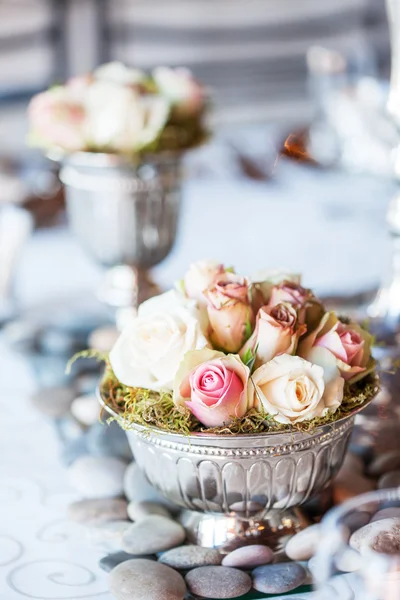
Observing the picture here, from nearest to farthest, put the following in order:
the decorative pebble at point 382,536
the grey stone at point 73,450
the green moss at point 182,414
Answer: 1. the decorative pebble at point 382,536
2. the green moss at point 182,414
3. the grey stone at point 73,450

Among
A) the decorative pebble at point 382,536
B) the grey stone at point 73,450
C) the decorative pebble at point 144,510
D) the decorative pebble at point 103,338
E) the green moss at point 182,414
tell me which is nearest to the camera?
the decorative pebble at point 382,536

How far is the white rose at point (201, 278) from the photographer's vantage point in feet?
2.33

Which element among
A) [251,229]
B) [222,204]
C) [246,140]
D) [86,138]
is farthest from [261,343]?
[246,140]

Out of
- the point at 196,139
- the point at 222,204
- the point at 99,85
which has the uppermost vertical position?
the point at 99,85

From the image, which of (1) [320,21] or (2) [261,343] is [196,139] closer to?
(2) [261,343]

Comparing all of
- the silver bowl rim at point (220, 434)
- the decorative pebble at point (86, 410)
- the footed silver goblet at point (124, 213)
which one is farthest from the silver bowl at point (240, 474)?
the footed silver goblet at point (124, 213)

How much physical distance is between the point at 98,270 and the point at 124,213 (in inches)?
9.9

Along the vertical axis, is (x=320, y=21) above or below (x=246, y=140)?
above

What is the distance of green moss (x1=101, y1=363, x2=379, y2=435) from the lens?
626mm

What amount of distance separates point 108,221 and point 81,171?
9 cm

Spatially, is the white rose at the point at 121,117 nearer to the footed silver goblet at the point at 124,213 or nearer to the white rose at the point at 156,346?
the footed silver goblet at the point at 124,213

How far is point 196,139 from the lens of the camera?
1.29 m

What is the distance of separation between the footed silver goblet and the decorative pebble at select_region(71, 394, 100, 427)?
0.24 m

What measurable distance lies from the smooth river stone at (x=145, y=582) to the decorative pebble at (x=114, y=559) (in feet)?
0.06
